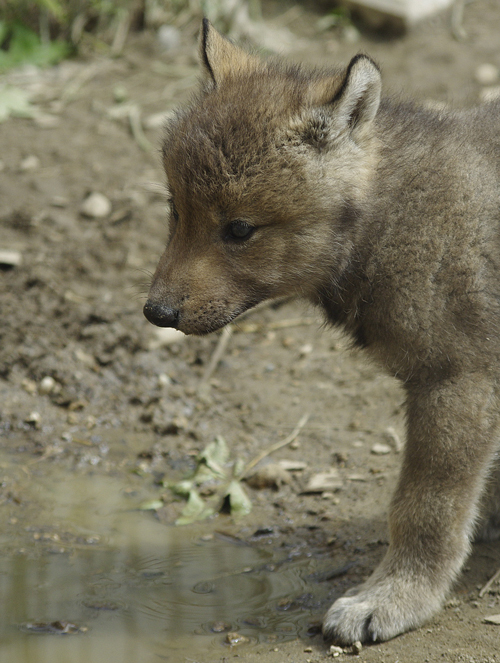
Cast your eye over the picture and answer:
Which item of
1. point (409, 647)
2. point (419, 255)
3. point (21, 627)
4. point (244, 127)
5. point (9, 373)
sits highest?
point (244, 127)

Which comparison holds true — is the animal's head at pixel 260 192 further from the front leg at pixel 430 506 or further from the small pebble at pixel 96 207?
the small pebble at pixel 96 207

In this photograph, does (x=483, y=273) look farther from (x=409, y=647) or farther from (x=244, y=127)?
(x=409, y=647)

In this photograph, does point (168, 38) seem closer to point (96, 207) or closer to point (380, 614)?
point (96, 207)

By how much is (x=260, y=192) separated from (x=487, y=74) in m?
5.80

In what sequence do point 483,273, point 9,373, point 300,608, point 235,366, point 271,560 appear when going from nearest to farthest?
point 483,273
point 300,608
point 271,560
point 9,373
point 235,366

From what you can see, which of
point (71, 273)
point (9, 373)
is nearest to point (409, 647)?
point (9, 373)

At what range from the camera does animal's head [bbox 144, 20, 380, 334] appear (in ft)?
12.2

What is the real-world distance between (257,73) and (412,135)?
0.89 meters

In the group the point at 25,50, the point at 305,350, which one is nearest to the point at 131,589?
the point at 305,350

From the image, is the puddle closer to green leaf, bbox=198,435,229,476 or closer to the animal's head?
green leaf, bbox=198,435,229,476

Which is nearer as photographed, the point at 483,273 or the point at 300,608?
the point at 483,273

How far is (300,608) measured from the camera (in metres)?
4.03

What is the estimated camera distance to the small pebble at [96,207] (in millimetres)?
7043

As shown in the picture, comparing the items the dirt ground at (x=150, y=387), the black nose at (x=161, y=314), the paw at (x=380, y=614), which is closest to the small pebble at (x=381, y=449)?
the dirt ground at (x=150, y=387)
